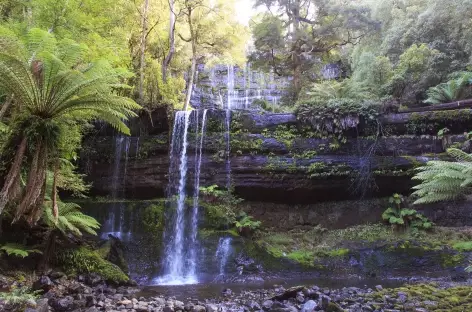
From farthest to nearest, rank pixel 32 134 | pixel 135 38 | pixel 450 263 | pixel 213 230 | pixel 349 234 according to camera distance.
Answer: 1. pixel 135 38
2. pixel 349 234
3. pixel 213 230
4. pixel 450 263
5. pixel 32 134

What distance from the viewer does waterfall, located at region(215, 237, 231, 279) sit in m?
9.09

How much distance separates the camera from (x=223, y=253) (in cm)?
926

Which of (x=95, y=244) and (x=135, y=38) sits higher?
(x=135, y=38)

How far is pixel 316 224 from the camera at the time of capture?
443 inches

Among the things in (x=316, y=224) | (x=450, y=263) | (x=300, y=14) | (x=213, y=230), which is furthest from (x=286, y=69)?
(x=450, y=263)

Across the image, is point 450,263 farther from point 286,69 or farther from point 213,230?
point 286,69

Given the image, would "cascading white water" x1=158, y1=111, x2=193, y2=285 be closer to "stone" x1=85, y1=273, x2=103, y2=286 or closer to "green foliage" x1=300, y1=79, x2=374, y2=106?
"stone" x1=85, y1=273, x2=103, y2=286

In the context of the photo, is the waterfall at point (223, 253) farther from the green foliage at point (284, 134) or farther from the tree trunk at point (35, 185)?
the tree trunk at point (35, 185)

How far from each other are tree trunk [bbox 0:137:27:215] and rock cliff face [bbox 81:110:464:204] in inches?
229

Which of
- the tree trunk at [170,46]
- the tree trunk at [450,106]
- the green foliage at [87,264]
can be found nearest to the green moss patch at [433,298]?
the green foliage at [87,264]

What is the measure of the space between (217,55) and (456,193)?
11.0m

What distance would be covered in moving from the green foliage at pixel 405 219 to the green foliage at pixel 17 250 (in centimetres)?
883

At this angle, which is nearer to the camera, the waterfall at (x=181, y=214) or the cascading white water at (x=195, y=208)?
the waterfall at (x=181, y=214)

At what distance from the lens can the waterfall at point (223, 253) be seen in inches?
358
